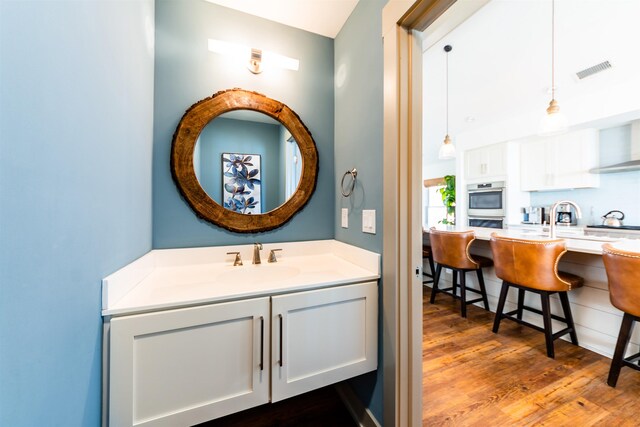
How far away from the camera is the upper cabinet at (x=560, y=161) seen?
3393mm

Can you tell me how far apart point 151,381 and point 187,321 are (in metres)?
0.23

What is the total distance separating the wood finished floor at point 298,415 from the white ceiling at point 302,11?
2.36 m

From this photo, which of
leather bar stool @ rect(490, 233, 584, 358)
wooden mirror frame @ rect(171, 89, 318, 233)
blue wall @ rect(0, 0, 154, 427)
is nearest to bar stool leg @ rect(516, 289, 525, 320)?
leather bar stool @ rect(490, 233, 584, 358)

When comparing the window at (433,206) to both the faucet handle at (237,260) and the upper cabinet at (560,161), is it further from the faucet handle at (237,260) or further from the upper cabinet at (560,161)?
the faucet handle at (237,260)

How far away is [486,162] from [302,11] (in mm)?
4156

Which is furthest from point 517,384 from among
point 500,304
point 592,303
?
point 592,303

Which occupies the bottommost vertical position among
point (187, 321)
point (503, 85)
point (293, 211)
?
point (187, 321)

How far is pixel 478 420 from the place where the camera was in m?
1.34

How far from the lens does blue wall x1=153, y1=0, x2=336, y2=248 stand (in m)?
1.36

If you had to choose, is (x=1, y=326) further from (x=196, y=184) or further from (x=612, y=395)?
(x=612, y=395)

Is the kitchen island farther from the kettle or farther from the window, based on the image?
the window

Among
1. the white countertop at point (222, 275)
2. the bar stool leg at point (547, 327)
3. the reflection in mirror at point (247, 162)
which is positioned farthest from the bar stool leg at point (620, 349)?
the reflection in mirror at point (247, 162)

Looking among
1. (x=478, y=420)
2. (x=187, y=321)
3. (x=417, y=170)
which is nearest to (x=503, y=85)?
(x=417, y=170)

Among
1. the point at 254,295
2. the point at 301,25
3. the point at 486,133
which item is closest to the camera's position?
the point at 254,295
